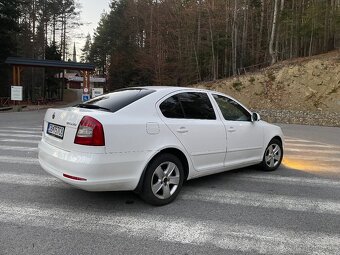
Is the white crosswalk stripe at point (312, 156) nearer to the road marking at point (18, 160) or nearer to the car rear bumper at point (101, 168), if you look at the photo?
the car rear bumper at point (101, 168)

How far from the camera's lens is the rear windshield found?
506cm

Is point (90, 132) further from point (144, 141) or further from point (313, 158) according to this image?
point (313, 158)

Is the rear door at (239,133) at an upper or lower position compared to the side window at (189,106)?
lower

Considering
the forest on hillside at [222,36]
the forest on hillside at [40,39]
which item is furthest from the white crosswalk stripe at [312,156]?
the forest on hillside at [40,39]

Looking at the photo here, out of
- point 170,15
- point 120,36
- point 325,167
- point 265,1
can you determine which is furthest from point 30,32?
point 325,167

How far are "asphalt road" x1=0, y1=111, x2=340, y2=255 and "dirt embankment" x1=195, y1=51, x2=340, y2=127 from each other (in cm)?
1781

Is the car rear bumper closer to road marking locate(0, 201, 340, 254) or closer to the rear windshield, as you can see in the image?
road marking locate(0, 201, 340, 254)

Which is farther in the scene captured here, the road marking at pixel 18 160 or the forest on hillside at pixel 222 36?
the forest on hillside at pixel 222 36

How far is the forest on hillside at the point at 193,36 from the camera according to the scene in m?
34.2

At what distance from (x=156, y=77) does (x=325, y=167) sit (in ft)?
112

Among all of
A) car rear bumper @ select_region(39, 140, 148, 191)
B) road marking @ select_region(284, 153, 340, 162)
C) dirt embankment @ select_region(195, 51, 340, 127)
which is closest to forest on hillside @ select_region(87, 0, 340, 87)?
dirt embankment @ select_region(195, 51, 340, 127)

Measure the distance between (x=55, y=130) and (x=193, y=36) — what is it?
129 feet

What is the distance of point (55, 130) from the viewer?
5.14 meters

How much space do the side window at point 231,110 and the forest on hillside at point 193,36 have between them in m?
26.9
